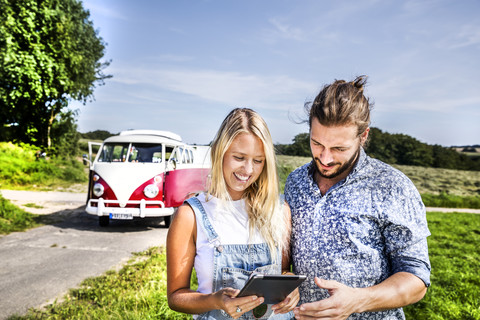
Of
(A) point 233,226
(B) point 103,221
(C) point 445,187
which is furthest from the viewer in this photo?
(C) point 445,187

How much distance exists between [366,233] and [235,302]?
27.8 inches

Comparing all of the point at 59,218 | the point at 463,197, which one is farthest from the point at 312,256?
the point at 463,197

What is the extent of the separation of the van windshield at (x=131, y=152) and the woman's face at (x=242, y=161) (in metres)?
7.38

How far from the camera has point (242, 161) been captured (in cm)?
202

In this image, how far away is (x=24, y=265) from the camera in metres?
5.90

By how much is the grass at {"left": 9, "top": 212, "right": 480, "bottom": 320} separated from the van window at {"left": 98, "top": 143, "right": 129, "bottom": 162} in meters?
3.27

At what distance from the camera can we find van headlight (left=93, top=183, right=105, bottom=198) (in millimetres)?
8609

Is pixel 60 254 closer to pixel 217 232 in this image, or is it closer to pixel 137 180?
pixel 137 180

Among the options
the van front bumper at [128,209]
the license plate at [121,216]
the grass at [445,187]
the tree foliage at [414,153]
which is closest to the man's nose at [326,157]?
the van front bumper at [128,209]

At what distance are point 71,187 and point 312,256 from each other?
1598cm

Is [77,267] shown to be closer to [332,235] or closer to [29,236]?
[29,236]

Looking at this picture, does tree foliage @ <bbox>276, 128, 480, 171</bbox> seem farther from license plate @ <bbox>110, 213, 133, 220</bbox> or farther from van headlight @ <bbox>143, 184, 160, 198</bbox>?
license plate @ <bbox>110, 213, 133, 220</bbox>

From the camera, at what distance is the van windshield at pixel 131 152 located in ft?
30.1

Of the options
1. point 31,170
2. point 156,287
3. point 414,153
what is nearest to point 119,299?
point 156,287
